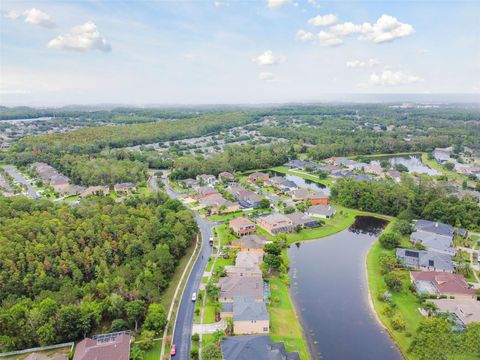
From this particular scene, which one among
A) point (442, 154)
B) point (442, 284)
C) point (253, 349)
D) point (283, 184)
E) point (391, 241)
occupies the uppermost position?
point (283, 184)

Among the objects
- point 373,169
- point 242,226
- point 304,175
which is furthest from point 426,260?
point 373,169

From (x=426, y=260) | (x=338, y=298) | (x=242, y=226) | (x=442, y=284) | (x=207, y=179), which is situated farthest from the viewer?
(x=207, y=179)

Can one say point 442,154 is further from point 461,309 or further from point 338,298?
point 338,298

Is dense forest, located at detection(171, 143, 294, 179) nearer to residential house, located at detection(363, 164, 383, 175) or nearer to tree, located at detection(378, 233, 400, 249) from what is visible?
residential house, located at detection(363, 164, 383, 175)

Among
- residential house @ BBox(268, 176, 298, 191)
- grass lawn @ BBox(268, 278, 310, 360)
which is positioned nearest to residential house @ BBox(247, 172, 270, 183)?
residential house @ BBox(268, 176, 298, 191)

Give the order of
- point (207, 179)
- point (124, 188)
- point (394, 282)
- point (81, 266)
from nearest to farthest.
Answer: point (394, 282)
point (81, 266)
point (124, 188)
point (207, 179)

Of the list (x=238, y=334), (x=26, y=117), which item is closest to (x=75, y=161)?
(x=238, y=334)

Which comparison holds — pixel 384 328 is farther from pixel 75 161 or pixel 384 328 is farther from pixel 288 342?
pixel 75 161
